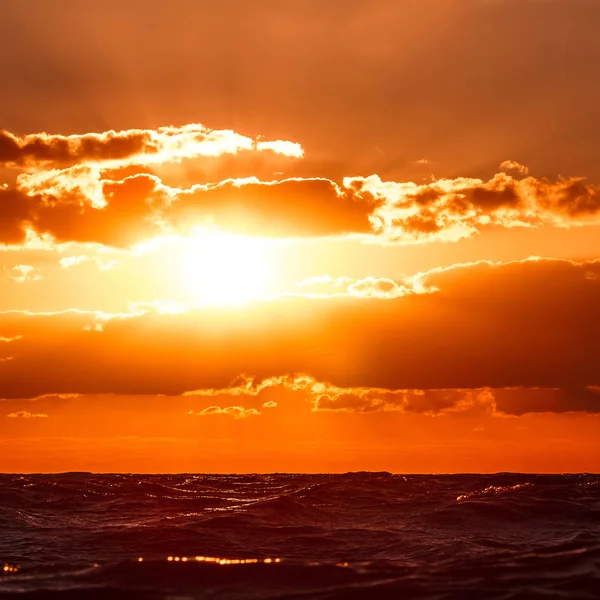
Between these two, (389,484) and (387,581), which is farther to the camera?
(389,484)

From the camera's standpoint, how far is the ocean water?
A: 22562 mm

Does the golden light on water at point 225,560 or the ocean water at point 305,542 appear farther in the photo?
the golden light on water at point 225,560

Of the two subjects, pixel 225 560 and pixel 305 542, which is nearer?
pixel 225 560

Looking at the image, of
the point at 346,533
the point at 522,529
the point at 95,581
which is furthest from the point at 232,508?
the point at 95,581

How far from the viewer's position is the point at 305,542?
3150cm

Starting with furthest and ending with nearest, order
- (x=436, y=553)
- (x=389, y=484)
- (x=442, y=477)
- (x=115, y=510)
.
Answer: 1. (x=442, y=477)
2. (x=389, y=484)
3. (x=115, y=510)
4. (x=436, y=553)

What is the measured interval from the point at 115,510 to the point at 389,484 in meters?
A: 22.7

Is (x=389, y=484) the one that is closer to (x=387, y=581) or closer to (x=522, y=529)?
(x=522, y=529)

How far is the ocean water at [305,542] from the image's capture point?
22.6 metres

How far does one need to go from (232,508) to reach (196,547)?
13.0m

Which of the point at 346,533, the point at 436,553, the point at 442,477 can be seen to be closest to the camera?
the point at 436,553

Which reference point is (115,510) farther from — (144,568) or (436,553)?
(436,553)

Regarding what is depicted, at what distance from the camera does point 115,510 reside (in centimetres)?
4222

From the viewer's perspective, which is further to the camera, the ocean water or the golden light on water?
the golden light on water
